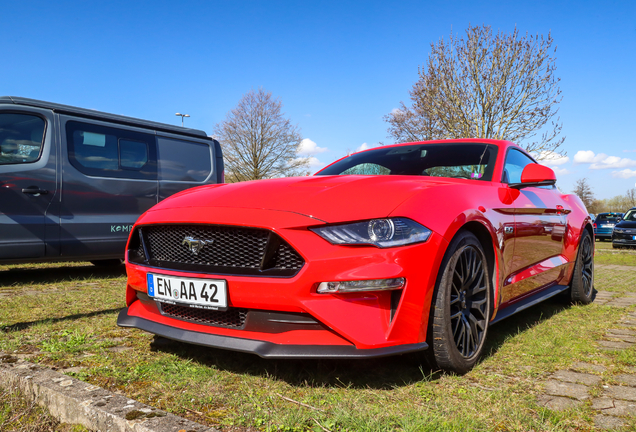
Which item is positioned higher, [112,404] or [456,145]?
[456,145]

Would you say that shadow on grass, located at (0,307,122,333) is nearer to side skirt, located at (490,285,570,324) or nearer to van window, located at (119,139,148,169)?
van window, located at (119,139,148,169)

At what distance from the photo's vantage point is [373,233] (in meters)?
2.15

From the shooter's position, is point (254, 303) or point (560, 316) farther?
point (560, 316)

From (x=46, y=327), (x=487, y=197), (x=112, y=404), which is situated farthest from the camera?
(x=46, y=327)

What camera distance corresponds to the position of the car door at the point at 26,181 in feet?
16.3

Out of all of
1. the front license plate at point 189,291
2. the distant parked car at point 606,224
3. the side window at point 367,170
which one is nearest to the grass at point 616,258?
the side window at point 367,170

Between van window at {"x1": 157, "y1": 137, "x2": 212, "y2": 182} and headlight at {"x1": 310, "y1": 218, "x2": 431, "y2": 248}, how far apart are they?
4.81 metres

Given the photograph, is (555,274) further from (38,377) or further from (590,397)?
(38,377)

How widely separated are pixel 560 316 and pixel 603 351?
3.87ft

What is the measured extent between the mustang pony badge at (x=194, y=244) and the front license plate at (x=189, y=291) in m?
0.15

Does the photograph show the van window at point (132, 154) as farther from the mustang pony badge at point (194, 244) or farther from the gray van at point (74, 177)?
the mustang pony badge at point (194, 244)

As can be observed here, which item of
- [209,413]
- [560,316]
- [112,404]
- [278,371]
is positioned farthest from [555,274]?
[112,404]

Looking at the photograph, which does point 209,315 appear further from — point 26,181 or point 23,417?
point 26,181

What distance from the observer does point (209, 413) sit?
1923mm
